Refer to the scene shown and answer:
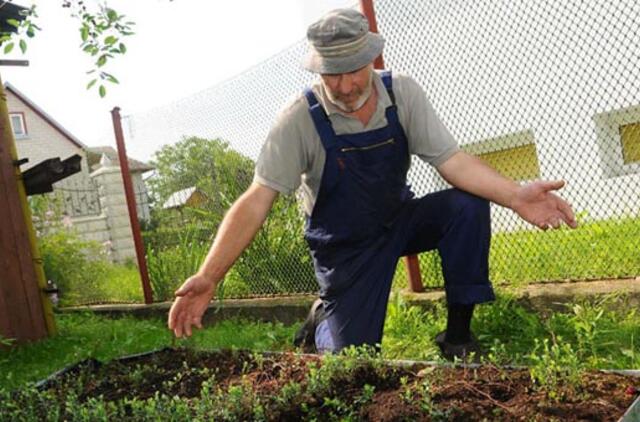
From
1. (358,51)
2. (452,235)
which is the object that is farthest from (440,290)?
(358,51)

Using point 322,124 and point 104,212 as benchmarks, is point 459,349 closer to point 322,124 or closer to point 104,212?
point 322,124

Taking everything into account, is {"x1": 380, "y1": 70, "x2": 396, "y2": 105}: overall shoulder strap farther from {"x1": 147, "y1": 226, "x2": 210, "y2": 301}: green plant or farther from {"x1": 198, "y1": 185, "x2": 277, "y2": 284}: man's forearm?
{"x1": 147, "y1": 226, "x2": 210, "y2": 301}: green plant

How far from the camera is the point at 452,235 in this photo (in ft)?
9.70

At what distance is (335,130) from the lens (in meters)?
2.88

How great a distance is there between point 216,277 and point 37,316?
3829mm

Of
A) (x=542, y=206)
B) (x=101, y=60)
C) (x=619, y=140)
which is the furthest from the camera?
(x=619, y=140)

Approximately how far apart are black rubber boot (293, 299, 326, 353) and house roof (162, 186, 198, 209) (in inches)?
114

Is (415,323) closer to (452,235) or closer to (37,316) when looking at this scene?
(452,235)

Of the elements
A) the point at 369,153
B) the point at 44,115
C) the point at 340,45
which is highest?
the point at 44,115

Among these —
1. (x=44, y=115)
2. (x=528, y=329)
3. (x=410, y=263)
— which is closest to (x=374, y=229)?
(x=528, y=329)

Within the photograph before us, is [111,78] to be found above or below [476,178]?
above

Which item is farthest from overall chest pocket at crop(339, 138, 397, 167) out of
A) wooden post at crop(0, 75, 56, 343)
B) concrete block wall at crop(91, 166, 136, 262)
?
concrete block wall at crop(91, 166, 136, 262)

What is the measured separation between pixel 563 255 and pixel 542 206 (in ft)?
4.92

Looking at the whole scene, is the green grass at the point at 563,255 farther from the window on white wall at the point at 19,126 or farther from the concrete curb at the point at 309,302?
the window on white wall at the point at 19,126
